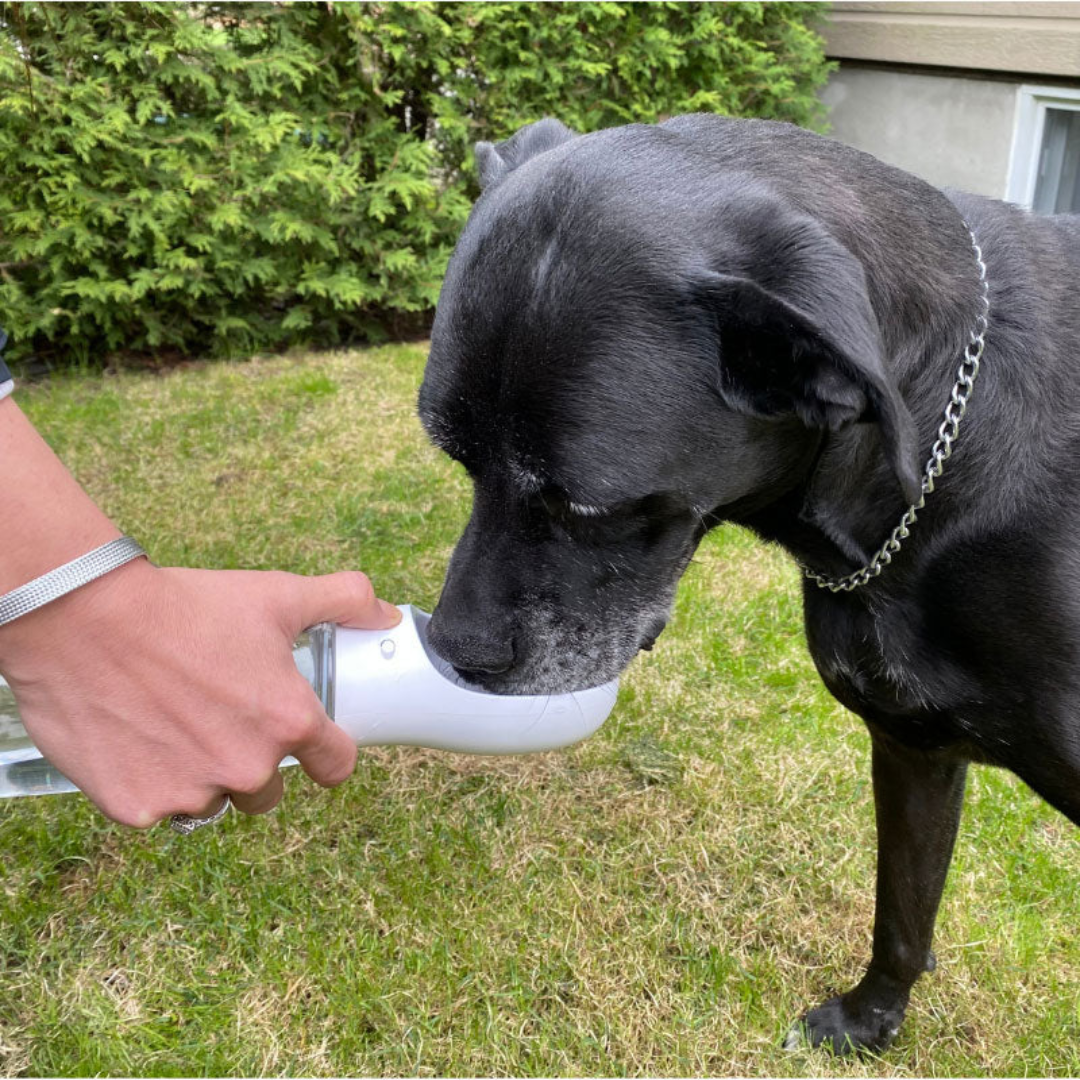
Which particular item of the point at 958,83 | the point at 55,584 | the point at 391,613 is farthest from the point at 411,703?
the point at 958,83

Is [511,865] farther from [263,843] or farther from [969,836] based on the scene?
[969,836]

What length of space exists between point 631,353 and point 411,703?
102cm

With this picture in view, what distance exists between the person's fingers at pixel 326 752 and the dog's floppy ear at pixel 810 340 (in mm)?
928

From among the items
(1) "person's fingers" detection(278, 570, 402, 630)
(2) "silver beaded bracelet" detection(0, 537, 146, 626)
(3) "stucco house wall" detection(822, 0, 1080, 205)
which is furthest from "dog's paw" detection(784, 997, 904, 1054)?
(3) "stucco house wall" detection(822, 0, 1080, 205)

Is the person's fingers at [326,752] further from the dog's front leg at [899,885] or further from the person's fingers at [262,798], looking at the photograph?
the dog's front leg at [899,885]

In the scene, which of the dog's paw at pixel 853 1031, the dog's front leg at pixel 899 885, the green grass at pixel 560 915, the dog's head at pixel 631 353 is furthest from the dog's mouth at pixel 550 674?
the dog's paw at pixel 853 1031

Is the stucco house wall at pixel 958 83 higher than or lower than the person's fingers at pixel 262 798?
lower

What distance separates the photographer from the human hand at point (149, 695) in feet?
5.47

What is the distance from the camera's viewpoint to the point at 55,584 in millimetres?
1634

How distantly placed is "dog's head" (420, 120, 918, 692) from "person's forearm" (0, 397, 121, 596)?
0.64 m

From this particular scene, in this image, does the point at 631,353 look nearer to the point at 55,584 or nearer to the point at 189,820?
the point at 55,584

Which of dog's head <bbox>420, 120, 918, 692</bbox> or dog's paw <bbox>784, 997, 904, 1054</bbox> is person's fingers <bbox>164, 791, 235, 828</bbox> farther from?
dog's paw <bbox>784, 997, 904, 1054</bbox>

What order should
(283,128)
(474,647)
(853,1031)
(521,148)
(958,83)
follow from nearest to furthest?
(474,647)
(521,148)
(853,1031)
(283,128)
(958,83)

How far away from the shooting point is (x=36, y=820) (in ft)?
11.3
